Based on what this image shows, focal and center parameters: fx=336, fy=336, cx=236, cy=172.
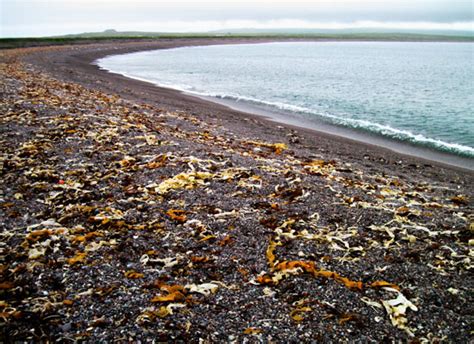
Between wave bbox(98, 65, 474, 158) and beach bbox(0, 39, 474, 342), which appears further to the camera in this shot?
wave bbox(98, 65, 474, 158)

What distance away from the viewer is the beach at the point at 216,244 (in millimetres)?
4273

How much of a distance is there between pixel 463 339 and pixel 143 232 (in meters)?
5.02

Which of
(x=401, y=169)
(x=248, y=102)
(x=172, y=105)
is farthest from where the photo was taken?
(x=248, y=102)

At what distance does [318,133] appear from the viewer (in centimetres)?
1731

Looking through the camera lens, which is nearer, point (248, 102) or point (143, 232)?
point (143, 232)

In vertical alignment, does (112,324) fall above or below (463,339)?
above

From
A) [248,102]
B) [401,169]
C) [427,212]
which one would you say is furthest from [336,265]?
[248,102]

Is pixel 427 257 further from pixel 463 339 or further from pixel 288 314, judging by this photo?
pixel 288 314

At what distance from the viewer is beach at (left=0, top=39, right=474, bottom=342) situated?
427cm

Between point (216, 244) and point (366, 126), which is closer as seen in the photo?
point (216, 244)

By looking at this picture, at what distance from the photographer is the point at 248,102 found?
83.4 feet

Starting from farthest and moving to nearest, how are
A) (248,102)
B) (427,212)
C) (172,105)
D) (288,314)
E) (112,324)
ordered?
(248,102), (172,105), (427,212), (288,314), (112,324)

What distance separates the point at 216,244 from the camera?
586cm

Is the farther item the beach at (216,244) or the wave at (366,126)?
the wave at (366,126)
